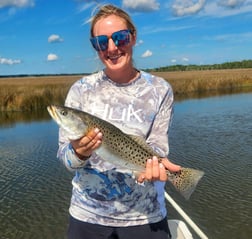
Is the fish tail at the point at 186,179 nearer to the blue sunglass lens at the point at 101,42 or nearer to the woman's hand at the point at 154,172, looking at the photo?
the woman's hand at the point at 154,172

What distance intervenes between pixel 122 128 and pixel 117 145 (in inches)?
7.7

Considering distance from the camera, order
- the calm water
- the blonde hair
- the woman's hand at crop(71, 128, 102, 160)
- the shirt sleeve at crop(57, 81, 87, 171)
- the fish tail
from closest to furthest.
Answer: the woman's hand at crop(71, 128, 102, 160) < the shirt sleeve at crop(57, 81, 87, 171) < the fish tail < the blonde hair < the calm water

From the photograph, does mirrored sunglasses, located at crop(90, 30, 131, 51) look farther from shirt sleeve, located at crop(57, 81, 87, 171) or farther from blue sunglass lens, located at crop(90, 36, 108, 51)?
shirt sleeve, located at crop(57, 81, 87, 171)

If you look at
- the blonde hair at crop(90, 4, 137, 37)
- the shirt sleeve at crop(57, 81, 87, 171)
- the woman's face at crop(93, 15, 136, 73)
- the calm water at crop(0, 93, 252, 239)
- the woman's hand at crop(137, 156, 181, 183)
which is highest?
the blonde hair at crop(90, 4, 137, 37)

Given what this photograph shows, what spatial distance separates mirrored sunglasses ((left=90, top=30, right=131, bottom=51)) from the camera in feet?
8.56

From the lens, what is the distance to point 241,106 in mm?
26297

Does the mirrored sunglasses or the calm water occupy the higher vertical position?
the mirrored sunglasses

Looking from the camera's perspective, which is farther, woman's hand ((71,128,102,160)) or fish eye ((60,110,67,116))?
fish eye ((60,110,67,116))

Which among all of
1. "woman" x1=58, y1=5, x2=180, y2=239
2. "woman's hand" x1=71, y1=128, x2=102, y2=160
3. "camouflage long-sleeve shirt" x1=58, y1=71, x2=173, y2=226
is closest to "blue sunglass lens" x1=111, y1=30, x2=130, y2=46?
"woman" x1=58, y1=5, x2=180, y2=239

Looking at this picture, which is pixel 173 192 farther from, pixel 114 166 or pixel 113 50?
pixel 113 50

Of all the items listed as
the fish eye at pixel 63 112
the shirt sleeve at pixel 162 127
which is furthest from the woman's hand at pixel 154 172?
the fish eye at pixel 63 112

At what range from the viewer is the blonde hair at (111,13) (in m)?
2.64

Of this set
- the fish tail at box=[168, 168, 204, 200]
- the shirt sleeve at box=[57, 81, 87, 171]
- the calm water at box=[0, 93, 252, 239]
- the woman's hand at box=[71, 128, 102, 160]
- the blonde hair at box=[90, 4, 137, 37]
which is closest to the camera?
the woman's hand at box=[71, 128, 102, 160]

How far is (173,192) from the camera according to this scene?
32.2 ft
